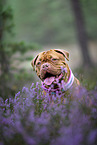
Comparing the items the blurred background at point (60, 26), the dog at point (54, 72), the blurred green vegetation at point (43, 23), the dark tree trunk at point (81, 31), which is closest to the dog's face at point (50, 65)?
the dog at point (54, 72)

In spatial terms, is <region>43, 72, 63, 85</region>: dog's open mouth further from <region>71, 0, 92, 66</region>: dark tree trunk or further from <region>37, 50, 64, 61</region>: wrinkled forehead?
<region>71, 0, 92, 66</region>: dark tree trunk

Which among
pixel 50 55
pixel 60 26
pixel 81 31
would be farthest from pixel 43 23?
pixel 50 55

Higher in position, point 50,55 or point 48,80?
point 50,55

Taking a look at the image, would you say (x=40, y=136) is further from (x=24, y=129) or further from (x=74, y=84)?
(x=74, y=84)

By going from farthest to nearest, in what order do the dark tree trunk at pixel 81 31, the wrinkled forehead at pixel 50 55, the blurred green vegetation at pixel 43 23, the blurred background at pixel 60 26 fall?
1. the blurred green vegetation at pixel 43 23
2. the blurred background at pixel 60 26
3. the dark tree trunk at pixel 81 31
4. the wrinkled forehead at pixel 50 55

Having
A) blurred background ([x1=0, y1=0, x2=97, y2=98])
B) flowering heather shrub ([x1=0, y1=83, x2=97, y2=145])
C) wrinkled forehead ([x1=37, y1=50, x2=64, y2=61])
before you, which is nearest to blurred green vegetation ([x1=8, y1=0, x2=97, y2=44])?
blurred background ([x1=0, y1=0, x2=97, y2=98])

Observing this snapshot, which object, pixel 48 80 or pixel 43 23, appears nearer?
pixel 48 80

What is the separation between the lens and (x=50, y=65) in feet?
8.87

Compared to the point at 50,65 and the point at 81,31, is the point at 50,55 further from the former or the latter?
the point at 81,31

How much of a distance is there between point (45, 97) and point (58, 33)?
20.5 metres

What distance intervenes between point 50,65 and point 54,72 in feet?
0.47

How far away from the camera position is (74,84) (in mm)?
2791

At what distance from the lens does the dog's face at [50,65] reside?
2.70 m

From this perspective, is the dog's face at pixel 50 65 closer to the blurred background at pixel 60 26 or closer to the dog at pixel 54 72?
the dog at pixel 54 72
